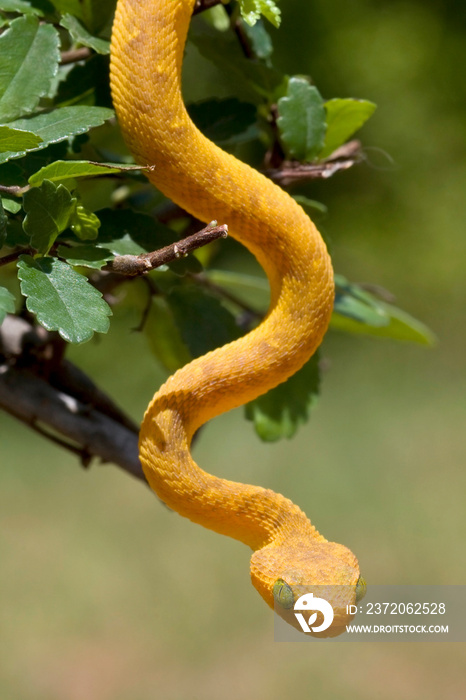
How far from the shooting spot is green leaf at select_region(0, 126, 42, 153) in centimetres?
54

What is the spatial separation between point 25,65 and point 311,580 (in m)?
0.50

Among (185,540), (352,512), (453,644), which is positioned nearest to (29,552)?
(185,540)

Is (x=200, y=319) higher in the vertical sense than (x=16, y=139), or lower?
lower

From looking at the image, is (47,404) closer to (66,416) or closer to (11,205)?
(66,416)

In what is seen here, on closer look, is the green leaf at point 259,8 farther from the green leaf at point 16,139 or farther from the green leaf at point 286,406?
the green leaf at point 286,406

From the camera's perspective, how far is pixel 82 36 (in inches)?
27.0

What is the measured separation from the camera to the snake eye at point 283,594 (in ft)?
2.01

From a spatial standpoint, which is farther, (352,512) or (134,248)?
(352,512)

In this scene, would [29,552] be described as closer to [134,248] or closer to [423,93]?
[134,248]

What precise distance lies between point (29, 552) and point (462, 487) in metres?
1.62

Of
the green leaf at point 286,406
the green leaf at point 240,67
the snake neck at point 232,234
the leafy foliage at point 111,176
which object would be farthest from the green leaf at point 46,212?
the green leaf at point 286,406

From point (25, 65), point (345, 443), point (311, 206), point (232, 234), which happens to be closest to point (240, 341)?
point (232, 234)

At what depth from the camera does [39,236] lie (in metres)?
0.57

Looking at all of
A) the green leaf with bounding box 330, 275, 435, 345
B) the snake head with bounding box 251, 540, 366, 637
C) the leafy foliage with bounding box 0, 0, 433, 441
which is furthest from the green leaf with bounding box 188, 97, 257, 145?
the snake head with bounding box 251, 540, 366, 637
